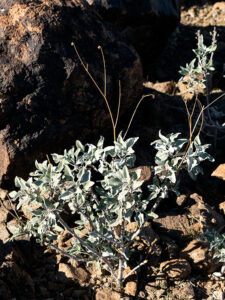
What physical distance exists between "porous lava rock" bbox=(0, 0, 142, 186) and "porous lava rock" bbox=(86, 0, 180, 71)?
1.37 m

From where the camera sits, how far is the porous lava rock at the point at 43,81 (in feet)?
10.8

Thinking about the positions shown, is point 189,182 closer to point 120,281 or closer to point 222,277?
point 222,277

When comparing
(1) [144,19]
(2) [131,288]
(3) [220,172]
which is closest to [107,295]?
(2) [131,288]

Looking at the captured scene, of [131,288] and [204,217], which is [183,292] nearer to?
[131,288]

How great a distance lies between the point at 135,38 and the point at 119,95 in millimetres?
2073

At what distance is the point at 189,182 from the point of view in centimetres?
373

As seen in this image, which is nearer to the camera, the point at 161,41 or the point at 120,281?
the point at 120,281

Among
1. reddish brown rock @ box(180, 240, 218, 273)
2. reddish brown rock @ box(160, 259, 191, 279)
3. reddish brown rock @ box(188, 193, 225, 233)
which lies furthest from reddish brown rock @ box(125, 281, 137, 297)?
reddish brown rock @ box(188, 193, 225, 233)

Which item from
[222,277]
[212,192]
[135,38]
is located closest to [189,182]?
[212,192]

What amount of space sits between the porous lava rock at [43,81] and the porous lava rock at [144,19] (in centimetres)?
137

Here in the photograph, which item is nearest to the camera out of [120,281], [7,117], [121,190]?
[121,190]

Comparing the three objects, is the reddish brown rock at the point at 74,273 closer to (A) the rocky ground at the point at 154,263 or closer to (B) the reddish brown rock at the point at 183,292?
(A) the rocky ground at the point at 154,263

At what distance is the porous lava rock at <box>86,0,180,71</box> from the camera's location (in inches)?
191

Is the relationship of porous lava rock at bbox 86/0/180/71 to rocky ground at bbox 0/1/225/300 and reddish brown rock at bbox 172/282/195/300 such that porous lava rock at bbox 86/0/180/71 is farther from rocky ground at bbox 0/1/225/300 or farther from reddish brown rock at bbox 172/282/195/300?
reddish brown rock at bbox 172/282/195/300
